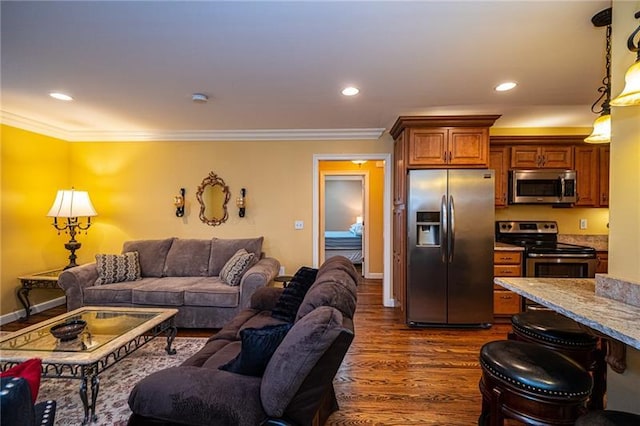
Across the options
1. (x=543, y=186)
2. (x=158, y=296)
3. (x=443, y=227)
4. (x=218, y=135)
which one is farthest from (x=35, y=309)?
(x=543, y=186)

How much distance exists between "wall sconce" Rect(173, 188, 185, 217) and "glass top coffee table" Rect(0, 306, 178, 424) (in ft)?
5.78

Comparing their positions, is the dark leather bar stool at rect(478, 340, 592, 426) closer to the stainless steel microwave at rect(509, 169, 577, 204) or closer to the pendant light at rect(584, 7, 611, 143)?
the pendant light at rect(584, 7, 611, 143)

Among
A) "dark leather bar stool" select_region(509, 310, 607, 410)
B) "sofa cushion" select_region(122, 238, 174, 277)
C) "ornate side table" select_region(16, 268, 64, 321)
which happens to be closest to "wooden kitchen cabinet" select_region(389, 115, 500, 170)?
"dark leather bar stool" select_region(509, 310, 607, 410)

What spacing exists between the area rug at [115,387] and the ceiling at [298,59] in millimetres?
2412

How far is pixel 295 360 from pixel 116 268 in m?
3.31

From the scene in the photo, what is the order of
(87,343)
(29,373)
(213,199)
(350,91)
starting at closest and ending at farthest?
(29,373) → (87,343) → (350,91) → (213,199)

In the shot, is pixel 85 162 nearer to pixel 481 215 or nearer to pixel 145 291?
pixel 145 291

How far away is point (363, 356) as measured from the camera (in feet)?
9.32

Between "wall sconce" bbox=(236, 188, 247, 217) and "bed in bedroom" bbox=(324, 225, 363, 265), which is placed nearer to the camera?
"wall sconce" bbox=(236, 188, 247, 217)

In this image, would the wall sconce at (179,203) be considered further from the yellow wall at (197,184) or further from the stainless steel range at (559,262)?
the stainless steel range at (559,262)

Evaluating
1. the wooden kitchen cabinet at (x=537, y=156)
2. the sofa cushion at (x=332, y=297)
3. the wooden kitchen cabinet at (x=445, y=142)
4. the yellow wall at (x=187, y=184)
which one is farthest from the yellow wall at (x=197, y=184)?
the sofa cushion at (x=332, y=297)

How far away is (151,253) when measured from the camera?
3980mm

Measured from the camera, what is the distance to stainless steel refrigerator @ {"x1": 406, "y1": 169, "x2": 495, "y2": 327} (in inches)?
134

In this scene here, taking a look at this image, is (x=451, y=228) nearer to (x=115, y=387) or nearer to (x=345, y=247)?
(x=115, y=387)
